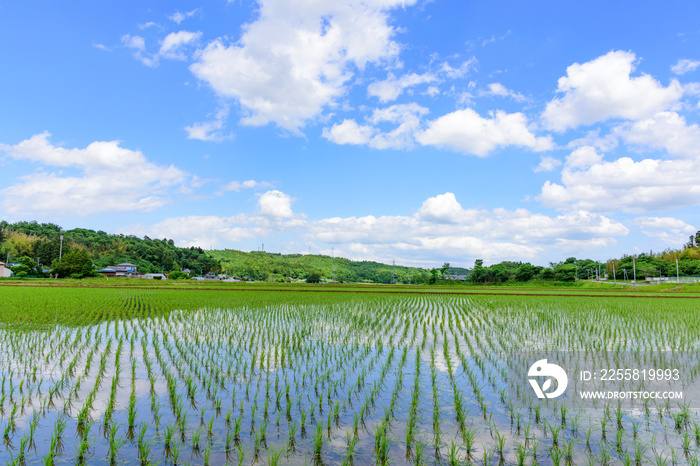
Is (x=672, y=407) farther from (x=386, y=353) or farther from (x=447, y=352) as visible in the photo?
(x=386, y=353)

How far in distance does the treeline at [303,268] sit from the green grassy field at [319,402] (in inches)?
2747

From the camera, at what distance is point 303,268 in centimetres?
11994

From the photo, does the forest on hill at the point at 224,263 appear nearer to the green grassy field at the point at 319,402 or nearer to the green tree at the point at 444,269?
the green tree at the point at 444,269

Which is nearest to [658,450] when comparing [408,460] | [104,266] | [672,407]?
[672,407]

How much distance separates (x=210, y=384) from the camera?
5.18 metres

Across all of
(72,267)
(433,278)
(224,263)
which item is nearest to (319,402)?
(72,267)

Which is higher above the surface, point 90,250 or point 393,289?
point 90,250

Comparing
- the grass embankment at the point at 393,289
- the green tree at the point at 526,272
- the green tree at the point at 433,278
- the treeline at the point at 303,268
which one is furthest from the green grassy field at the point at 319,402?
the treeline at the point at 303,268

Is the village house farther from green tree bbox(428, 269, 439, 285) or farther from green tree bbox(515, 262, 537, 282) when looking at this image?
green tree bbox(515, 262, 537, 282)

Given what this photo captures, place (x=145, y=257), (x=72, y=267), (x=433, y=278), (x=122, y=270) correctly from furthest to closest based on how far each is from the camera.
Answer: (x=145, y=257) < (x=122, y=270) < (x=433, y=278) < (x=72, y=267)

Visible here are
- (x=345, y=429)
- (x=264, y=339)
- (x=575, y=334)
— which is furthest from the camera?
(x=575, y=334)

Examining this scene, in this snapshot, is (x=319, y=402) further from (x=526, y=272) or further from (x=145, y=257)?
(x=145, y=257)

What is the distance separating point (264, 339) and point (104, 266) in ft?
259

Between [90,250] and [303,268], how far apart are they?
5675cm
